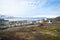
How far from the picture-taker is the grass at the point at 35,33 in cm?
664

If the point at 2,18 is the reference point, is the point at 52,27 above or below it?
below

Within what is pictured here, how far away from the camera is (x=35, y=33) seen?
711cm

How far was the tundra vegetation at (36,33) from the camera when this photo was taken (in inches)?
262

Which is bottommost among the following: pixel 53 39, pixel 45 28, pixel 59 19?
pixel 53 39

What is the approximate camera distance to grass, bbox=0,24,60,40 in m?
6.64

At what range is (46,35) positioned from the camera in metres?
6.83

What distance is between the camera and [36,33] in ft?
23.3

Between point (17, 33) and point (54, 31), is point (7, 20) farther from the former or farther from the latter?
point (54, 31)

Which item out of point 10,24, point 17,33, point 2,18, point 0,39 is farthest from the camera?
point 10,24

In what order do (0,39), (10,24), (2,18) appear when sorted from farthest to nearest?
1. (10,24)
2. (2,18)
3. (0,39)

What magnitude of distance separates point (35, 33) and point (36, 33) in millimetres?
54

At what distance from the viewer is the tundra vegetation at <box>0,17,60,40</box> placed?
6.64 meters

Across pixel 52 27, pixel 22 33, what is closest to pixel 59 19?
pixel 52 27

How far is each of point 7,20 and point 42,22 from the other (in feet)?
7.28
